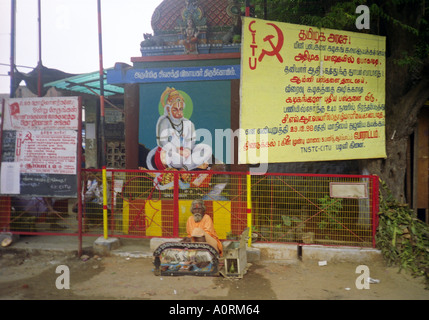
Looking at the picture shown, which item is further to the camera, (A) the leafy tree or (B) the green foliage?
(A) the leafy tree

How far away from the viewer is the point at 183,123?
7.65 m

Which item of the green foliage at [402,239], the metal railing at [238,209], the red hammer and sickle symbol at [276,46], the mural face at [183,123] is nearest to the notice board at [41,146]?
the metal railing at [238,209]

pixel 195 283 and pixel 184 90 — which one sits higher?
pixel 184 90

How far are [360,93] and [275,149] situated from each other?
2.10 m

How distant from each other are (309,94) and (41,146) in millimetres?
5369

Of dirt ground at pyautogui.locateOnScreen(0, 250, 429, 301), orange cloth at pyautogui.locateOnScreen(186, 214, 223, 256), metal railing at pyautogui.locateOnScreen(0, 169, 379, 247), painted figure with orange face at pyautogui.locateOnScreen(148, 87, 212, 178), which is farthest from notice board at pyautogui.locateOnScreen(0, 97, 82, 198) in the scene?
orange cloth at pyautogui.locateOnScreen(186, 214, 223, 256)

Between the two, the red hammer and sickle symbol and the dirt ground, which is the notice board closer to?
the dirt ground

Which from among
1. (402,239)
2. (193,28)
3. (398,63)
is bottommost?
(402,239)

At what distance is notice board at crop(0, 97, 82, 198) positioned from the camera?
630 centimetres

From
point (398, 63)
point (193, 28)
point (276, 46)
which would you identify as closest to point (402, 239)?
point (398, 63)

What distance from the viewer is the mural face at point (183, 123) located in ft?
24.7

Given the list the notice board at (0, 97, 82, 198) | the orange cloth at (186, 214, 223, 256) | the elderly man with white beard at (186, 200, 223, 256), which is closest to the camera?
the elderly man with white beard at (186, 200, 223, 256)

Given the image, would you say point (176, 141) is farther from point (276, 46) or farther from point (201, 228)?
point (276, 46)

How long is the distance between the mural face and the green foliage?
11.6 feet
